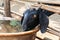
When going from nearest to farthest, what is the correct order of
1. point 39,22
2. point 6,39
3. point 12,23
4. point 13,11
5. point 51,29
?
point 6,39 < point 39,22 < point 12,23 < point 51,29 < point 13,11

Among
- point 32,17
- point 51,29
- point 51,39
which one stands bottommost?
point 51,39

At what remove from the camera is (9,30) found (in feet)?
7.09

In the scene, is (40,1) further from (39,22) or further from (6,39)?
(6,39)

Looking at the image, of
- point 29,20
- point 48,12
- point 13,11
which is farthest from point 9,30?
point 13,11

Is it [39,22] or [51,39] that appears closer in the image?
[39,22]

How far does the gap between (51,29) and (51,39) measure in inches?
6.9

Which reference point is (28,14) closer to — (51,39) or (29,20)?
(29,20)

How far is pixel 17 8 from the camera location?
13.1 ft

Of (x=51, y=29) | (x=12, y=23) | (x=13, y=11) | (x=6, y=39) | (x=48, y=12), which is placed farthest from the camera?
(x=13, y=11)

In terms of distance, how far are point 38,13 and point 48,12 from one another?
1.98 ft

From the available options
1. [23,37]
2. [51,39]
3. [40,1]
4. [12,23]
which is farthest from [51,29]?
[23,37]

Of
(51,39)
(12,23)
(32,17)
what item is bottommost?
(51,39)

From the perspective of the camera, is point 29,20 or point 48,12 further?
point 48,12

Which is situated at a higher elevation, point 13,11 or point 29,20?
point 29,20
